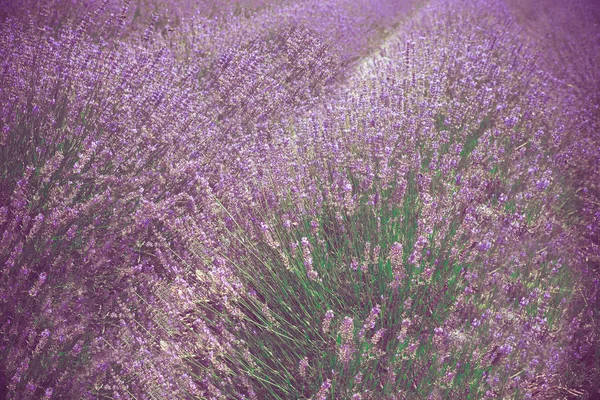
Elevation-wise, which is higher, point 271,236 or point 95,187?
point 95,187

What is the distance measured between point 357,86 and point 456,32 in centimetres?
Result: 206

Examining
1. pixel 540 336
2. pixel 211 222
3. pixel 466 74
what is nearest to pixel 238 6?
pixel 466 74

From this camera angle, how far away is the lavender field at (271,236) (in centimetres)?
160

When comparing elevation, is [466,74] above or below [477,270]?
above

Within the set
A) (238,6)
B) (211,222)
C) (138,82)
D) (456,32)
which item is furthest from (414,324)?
(238,6)

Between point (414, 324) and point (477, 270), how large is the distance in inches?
14.0

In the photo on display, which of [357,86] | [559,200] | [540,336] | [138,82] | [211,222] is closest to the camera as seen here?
[540,336]

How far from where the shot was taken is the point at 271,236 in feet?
6.90

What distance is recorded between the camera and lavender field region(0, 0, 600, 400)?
1597 mm

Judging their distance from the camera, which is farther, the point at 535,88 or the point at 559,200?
the point at 535,88

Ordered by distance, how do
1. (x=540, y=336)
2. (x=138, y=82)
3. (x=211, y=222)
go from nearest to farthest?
(x=540, y=336) → (x=211, y=222) → (x=138, y=82)

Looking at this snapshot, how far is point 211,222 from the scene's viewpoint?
214 cm

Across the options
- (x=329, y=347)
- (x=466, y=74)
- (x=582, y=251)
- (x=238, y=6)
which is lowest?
(x=582, y=251)

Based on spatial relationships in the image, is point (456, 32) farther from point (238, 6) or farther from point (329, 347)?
point (329, 347)
